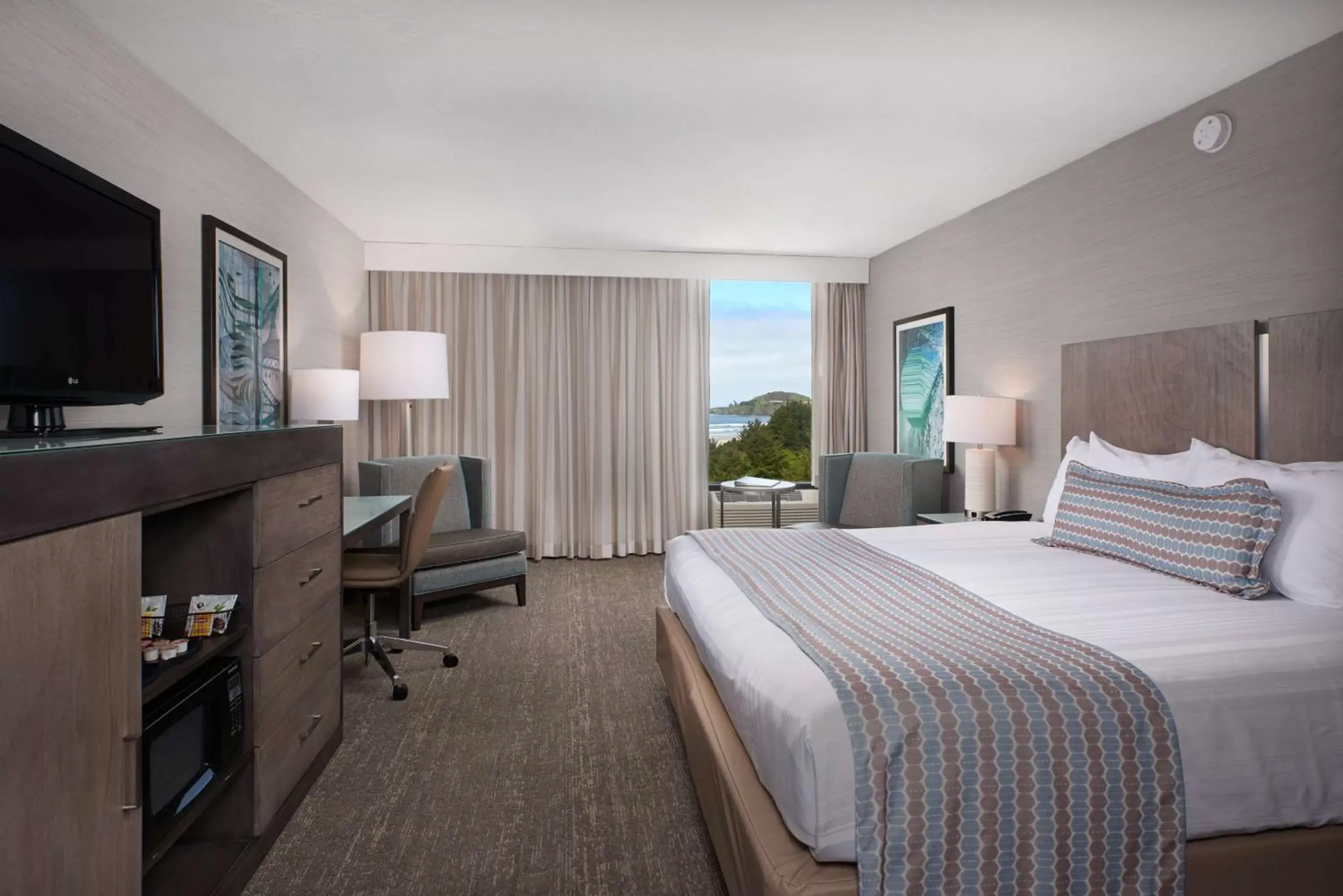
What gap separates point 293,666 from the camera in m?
2.30

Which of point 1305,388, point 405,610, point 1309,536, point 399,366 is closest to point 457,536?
point 405,610

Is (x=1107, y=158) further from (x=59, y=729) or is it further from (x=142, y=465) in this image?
(x=59, y=729)

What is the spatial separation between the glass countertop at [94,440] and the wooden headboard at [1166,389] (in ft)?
11.3

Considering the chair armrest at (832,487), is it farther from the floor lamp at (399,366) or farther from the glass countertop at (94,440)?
the glass countertop at (94,440)

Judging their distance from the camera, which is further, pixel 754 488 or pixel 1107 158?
pixel 754 488

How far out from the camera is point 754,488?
5.57 metres

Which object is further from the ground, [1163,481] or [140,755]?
[1163,481]

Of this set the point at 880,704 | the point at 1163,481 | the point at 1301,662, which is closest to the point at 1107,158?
the point at 1163,481

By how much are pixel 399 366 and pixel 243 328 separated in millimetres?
1419

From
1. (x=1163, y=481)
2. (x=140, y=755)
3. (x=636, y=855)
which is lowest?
(x=636, y=855)

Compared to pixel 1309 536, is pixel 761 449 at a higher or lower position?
higher

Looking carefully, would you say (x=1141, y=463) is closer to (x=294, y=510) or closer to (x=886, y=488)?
(x=886, y=488)

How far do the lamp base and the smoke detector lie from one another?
1.82 metres

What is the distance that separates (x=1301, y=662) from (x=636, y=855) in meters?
1.72
